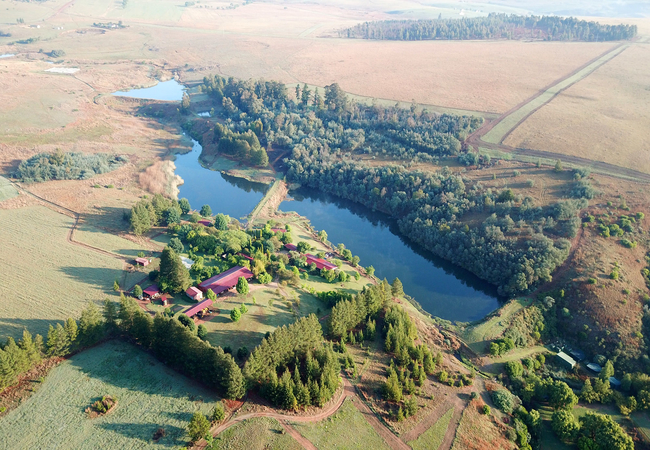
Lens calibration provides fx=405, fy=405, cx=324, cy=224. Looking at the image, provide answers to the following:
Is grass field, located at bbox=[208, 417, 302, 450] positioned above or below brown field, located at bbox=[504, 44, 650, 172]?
below

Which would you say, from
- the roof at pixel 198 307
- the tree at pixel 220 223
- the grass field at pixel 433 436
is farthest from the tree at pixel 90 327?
the grass field at pixel 433 436

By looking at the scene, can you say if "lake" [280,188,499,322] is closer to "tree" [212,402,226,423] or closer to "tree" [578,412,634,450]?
"tree" [578,412,634,450]

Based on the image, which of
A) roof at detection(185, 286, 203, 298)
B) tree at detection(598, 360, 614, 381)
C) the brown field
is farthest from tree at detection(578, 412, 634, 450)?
the brown field

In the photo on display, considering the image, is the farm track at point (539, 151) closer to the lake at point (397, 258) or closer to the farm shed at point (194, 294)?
the lake at point (397, 258)

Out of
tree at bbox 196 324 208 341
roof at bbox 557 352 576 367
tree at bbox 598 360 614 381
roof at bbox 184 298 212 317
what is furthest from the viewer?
roof at bbox 557 352 576 367

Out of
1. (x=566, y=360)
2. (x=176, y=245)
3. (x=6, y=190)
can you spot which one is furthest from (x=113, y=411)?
(x=6, y=190)

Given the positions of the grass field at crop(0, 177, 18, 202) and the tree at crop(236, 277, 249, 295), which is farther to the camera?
the grass field at crop(0, 177, 18, 202)

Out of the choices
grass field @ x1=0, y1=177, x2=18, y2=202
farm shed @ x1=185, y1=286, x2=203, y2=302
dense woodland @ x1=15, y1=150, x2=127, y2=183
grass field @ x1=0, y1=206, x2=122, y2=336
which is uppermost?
dense woodland @ x1=15, y1=150, x2=127, y2=183
